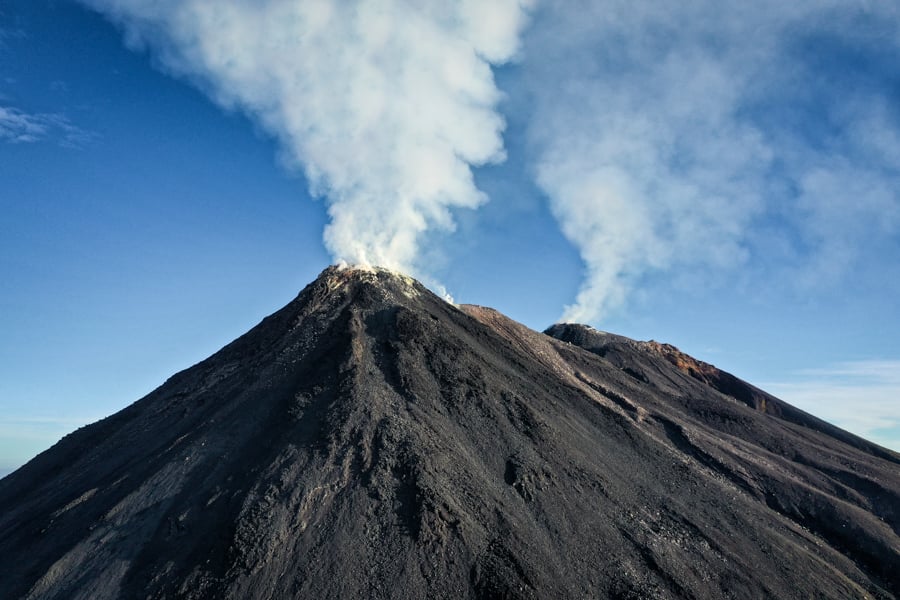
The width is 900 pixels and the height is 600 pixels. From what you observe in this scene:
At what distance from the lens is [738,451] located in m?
44.4

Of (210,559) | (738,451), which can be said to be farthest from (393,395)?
(738,451)

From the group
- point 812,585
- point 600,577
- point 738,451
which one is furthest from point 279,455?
point 738,451

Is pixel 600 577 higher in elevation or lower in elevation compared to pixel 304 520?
lower

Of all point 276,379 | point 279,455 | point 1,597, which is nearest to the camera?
point 1,597

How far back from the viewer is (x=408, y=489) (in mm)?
25500

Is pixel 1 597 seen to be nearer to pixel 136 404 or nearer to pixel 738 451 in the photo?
pixel 136 404

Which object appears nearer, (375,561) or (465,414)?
(375,561)

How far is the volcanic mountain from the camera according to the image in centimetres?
2288

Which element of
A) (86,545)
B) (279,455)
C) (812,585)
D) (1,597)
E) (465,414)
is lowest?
(812,585)

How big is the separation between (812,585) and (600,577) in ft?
41.2

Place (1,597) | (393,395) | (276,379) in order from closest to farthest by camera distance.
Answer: (1,597)
(393,395)
(276,379)

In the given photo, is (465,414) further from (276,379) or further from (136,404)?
(136,404)

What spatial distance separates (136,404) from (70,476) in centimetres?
950

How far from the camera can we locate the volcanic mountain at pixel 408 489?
2288 centimetres
